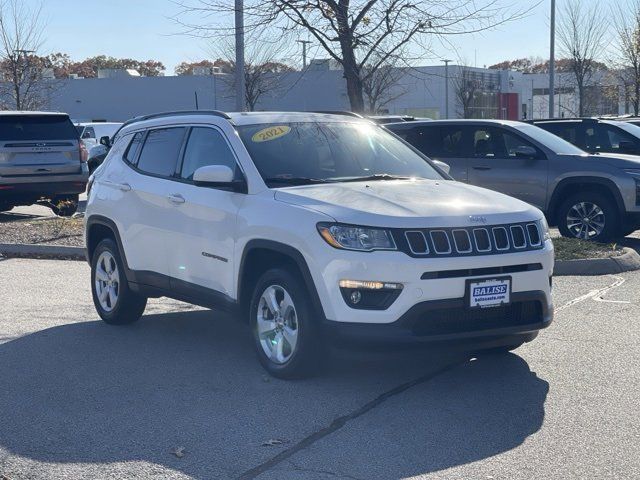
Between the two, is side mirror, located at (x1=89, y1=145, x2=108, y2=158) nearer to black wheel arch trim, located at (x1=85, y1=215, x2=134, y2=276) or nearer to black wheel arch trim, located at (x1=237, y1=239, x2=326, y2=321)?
black wheel arch trim, located at (x1=85, y1=215, x2=134, y2=276)

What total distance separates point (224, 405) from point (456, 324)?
5.10 feet

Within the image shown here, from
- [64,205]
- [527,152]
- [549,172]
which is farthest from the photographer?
→ [64,205]

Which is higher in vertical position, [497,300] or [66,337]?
[497,300]

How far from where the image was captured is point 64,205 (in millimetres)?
18688

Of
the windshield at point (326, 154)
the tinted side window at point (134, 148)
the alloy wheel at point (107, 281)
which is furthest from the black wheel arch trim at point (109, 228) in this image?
the windshield at point (326, 154)

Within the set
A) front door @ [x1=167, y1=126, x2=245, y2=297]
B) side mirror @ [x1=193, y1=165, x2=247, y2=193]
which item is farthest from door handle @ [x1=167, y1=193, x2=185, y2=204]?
side mirror @ [x1=193, y1=165, x2=247, y2=193]

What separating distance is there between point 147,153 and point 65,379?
7.84ft

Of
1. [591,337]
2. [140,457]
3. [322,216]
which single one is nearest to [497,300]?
[322,216]

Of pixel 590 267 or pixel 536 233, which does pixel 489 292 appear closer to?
pixel 536 233

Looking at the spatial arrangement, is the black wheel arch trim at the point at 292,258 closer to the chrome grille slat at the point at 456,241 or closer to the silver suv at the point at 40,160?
the chrome grille slat at the point at 456,241

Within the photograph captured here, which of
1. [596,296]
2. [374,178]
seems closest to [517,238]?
[374,178]

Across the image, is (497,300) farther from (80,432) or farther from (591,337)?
(80,432)

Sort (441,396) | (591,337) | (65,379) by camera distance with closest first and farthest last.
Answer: (441,396), (65,379), (591,337)

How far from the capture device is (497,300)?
6.37m
